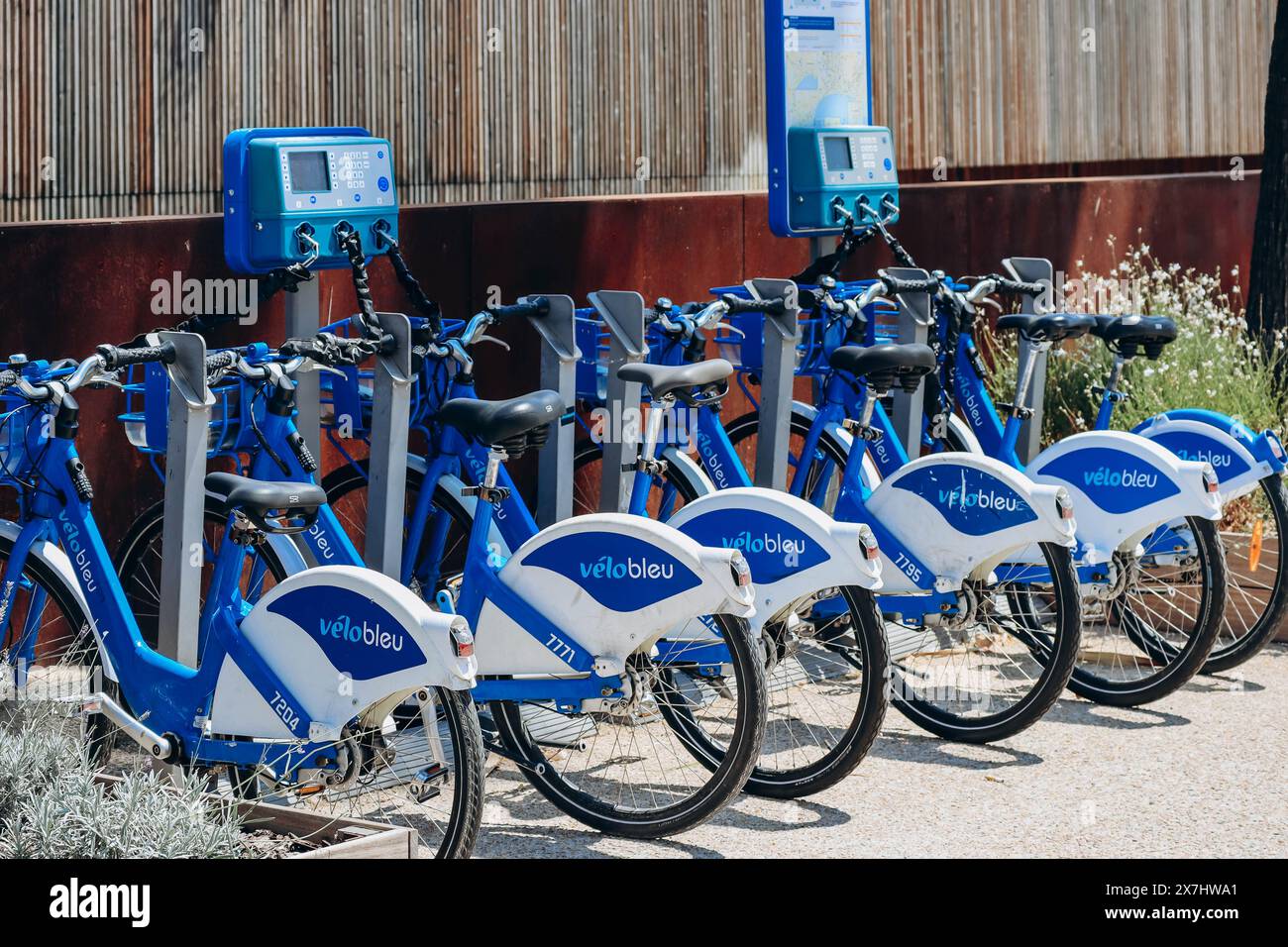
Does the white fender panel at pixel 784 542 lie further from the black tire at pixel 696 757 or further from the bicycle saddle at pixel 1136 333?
the bicycle saddle at pixel 1136 333

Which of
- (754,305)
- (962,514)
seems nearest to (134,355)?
(754,305)

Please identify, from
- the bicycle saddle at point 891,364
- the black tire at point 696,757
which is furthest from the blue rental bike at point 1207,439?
the black tire at point 696,757

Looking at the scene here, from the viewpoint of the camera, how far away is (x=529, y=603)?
184 inches

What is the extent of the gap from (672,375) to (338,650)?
4.62 ft

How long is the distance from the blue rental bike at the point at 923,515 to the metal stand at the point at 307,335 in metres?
0.85

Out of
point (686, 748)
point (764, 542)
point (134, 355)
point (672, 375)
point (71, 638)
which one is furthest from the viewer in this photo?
point (686, 748)

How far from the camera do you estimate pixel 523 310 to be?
5.43 meters

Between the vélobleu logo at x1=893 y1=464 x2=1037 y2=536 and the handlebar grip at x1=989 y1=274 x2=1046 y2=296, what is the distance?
1.23 meters

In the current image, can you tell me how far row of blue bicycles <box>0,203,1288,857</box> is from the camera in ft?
13.9

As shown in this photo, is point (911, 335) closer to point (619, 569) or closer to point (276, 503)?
point (619, 569)

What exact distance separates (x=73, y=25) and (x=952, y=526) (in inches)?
141

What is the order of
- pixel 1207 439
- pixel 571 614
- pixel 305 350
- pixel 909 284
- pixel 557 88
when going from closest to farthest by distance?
pixel 571 614 → pixel 305 350 → pixel 909 284 → pixel 1207 439 → pixel 557 88

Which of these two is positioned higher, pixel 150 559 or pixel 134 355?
pixel 134 355

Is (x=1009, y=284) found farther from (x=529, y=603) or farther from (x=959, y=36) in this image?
(x=959, y=36)
